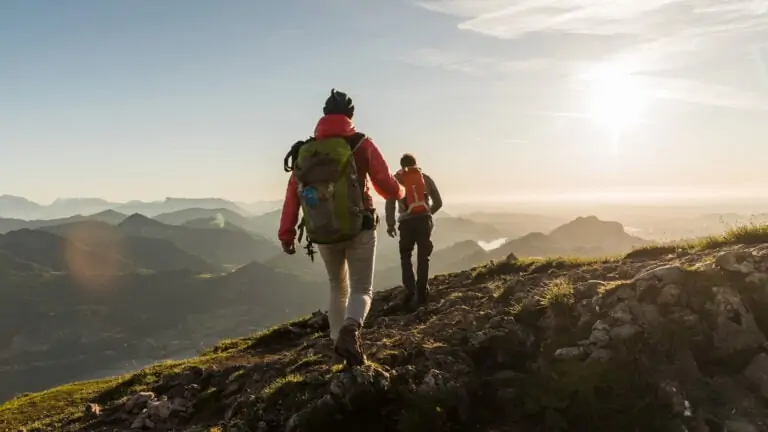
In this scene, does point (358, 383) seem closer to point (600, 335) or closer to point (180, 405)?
point (600, 335)

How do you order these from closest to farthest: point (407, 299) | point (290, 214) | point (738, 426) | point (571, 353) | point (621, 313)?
point (738, 426), point (571, 353), point (621, 313), point (290, 214), point (407, 299)

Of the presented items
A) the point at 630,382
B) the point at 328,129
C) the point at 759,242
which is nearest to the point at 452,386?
the point at 630,382

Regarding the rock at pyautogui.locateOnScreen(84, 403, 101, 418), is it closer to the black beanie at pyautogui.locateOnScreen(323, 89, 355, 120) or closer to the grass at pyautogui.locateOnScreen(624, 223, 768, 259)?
the black beanie at pyautogui.locateOnScreen(323, 89, 355, 120)

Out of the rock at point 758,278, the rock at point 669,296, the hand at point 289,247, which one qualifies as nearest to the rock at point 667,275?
the rock at point 669,296

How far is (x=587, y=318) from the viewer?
6.90 metres

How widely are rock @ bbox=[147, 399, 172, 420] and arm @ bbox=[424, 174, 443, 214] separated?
24.6 ft

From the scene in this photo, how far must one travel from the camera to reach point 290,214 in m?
7.49

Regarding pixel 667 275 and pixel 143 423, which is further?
pixel 143 423

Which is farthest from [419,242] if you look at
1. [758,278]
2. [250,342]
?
[758,278]

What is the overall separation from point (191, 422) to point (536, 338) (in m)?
5.53

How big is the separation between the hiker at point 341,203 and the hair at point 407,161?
5297mm

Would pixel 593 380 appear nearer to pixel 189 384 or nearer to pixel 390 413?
pixel 390 413

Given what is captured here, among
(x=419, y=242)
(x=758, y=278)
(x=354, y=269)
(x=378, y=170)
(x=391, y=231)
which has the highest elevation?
(x=378, y=170)

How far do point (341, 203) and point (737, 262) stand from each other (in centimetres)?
581
